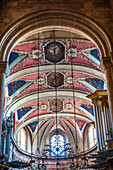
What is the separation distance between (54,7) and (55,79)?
671cm

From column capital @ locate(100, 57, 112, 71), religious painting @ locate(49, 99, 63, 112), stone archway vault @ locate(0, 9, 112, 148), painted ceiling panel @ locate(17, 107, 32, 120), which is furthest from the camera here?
religious painting @ locate(49, 99, 63, 112)

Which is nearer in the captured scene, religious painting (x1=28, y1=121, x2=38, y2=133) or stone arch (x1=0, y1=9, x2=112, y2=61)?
stone arch (x1=0, y1=9, x2=112, y2=61)

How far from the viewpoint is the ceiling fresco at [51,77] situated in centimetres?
1449

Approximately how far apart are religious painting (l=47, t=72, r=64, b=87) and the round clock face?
1.65 meters

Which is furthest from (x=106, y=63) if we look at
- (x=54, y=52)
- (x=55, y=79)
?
(x=55, y=79)

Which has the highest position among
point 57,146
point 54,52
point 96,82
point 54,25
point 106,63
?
point 54,52

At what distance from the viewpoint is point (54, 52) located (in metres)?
14.6

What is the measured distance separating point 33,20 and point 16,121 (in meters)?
10.6

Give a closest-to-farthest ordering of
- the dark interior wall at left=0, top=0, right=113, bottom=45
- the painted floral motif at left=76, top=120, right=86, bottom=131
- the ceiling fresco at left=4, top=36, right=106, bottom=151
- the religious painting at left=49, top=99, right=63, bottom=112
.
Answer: the dark interior wall at left=0, top=0, right=113, bottom=45, the ceiling fresco at left=4, top=36, right=106, bottom=151, the religious painting at left=49, top=99, right=63, bottom=112, the painted floral motif at left=76, top=120, right=86, bottom=131

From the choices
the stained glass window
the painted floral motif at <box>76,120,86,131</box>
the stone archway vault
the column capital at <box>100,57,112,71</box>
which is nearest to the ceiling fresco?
the stained glass window

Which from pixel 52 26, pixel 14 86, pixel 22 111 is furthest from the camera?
pixel 22 111

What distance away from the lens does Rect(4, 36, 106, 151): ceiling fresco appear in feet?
47.5

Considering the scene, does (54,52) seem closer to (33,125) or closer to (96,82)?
(96,82)

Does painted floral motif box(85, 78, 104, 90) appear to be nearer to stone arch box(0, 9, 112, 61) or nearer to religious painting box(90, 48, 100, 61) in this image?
religious painting box(90, 48, 100, 61)
